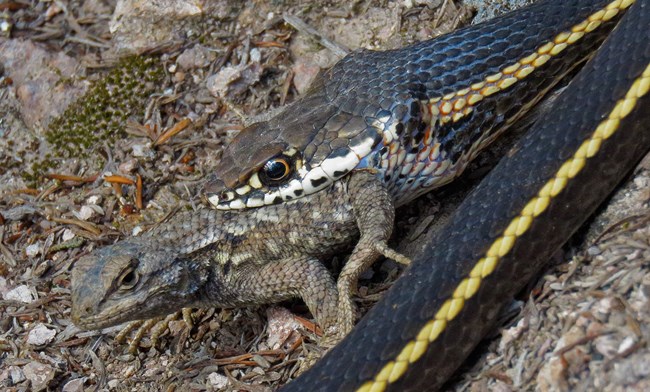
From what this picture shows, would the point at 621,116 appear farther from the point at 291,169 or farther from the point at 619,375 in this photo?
the point at 291,169

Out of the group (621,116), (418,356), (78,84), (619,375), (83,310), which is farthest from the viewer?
(78,84)

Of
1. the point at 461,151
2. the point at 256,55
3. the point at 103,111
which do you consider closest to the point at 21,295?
the point at 103,111

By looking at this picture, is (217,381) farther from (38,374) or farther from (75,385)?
(38,374)

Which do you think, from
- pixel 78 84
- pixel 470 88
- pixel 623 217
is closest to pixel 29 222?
pixel 78 84

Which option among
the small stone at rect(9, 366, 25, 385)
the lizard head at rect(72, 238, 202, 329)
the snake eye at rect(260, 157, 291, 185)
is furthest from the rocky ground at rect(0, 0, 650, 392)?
the snake eye at rect(260, 157, 291, 185)

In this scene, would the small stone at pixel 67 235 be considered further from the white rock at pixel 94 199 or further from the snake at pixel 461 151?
the snake at pixel 461 151

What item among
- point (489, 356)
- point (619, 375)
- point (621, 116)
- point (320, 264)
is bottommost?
point (320, 264)

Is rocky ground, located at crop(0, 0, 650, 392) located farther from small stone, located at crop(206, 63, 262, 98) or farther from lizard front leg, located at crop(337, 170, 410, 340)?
lizard front leg, located at crop(337, 170, 410, 340)

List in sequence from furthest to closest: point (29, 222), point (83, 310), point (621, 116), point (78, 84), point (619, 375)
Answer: point (78, 84) < point (29, 222) < point (83, 310) < point (621, 116) < point (619, 375)
